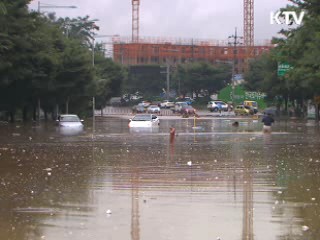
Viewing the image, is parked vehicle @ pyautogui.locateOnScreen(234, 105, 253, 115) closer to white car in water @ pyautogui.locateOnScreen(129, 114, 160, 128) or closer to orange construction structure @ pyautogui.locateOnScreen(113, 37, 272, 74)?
white car in water @ pyautogui.locateOnScreen(129, 114, 160, 128)

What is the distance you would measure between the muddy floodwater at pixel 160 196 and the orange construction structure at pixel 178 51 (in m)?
137

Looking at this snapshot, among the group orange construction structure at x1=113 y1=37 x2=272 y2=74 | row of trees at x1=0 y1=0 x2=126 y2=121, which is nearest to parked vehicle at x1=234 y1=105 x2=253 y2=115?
row of trees at x1=0 y1=0 x2=126 y2=121

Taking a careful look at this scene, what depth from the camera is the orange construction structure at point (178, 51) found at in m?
161

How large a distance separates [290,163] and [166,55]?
142442 millimetres

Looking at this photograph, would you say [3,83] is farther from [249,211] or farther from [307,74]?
[249,211]

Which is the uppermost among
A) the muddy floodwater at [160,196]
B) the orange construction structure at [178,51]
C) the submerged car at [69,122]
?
the orange construction structure at [178,51]

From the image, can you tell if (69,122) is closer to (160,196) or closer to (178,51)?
(160,196)

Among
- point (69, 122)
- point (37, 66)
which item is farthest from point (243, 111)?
point (69, 122)

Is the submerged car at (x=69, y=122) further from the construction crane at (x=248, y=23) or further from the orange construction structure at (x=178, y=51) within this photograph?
the construction crane at (x=248, y=23)

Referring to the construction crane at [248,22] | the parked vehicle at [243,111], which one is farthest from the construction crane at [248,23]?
the parked vehicle at [243,111]

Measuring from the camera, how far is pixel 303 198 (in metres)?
14.1

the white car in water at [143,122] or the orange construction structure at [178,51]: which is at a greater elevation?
the orange construction structure at [178,51]

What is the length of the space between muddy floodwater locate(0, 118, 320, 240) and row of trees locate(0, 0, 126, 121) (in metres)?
17.0

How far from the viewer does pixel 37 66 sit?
5759 centimetres
